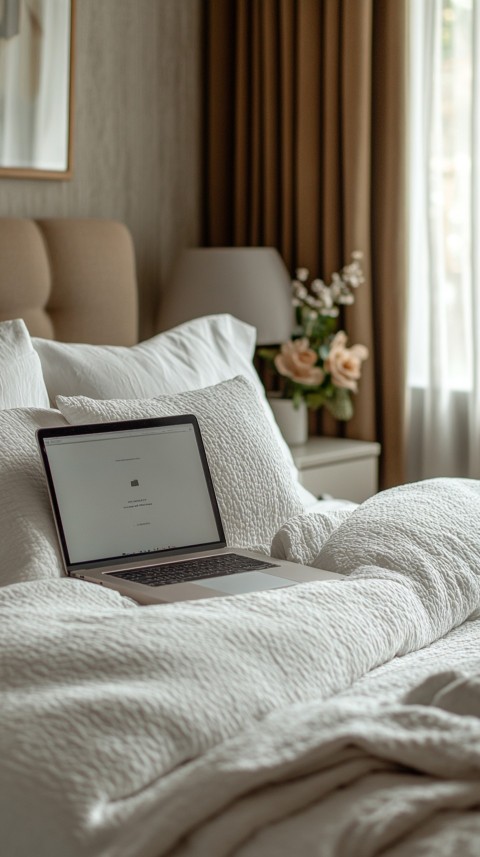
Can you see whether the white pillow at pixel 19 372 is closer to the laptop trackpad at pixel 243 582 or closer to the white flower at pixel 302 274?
the laptop trackpad at pixel 243 582

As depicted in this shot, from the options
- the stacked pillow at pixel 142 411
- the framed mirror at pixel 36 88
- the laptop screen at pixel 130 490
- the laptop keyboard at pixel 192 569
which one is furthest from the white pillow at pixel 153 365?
the framed mirror at pixel 36 88

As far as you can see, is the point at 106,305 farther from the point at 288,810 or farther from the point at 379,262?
the point at 288,810

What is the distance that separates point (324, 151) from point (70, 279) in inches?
37.9

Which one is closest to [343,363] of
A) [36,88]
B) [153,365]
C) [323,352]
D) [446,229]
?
[323,352]

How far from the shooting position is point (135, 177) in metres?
3.21

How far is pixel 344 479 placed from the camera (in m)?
3.04

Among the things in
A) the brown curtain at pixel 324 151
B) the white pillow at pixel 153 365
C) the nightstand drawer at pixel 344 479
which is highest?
the brown curtain at pixel 324 151

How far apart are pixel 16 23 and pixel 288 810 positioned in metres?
2.41

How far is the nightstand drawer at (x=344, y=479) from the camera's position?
9.71 feet

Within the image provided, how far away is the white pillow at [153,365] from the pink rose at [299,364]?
0.53m

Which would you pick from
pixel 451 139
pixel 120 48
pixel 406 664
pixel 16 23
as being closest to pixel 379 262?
pixel 451 139

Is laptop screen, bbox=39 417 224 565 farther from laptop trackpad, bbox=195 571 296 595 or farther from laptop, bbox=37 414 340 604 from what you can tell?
laptop trackpad, bbox=195 571 296 595

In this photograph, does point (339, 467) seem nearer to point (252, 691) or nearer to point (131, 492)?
point (131, 492)

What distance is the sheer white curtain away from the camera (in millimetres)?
3004
